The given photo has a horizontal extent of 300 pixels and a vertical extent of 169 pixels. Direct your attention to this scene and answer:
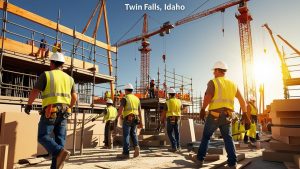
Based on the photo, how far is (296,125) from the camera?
545cm

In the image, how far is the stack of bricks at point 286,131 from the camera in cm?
544

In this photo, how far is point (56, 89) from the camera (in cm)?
373

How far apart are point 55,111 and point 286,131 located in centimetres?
488

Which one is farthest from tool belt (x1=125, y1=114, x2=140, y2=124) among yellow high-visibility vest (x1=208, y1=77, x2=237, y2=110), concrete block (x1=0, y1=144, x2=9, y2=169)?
concrete block (x1=0, y1=144, x2=9, y2=169)

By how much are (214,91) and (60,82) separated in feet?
8.59

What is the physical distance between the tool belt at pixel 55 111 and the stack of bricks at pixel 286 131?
4.71 metres

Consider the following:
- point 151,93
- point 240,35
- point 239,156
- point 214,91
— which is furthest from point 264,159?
point 240,35

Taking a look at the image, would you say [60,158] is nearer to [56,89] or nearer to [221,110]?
[56,89]

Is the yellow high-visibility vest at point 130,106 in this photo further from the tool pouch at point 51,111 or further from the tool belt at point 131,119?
the tool pouch at point 51,111

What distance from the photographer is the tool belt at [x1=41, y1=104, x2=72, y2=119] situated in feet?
11.7

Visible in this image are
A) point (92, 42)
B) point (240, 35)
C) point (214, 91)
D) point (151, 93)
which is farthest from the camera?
point (240, 35)

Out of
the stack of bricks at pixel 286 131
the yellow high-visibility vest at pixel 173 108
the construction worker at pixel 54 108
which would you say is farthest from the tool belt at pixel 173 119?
the construction worker at pixel 54 108

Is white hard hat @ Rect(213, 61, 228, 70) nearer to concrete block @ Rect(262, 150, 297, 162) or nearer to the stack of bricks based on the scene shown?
the stack of bricks

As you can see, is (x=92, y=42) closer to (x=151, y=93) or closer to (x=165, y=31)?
(x=151, y=93)
